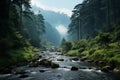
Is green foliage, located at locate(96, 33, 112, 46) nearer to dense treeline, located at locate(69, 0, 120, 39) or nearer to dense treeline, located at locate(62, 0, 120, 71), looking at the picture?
dense treeline, located at locate(62, 0, 120, 71)

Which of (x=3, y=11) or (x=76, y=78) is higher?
(x=3, y=11)

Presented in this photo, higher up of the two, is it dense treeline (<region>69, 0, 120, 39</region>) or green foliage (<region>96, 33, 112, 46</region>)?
dense treeline (<region>69, 0, 120, 39</region>)

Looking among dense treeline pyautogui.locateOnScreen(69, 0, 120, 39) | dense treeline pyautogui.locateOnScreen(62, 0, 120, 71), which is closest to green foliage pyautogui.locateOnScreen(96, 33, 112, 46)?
dense treeline pyautogui.locateOnScreen(62, 0, 120, 71)

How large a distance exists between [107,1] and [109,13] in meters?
4.69

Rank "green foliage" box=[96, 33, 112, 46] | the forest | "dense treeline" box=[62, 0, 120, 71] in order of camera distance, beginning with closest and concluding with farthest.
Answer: the forest, "dense treeline" box=[62, 0, 120, 71], "green foliage" box=[96, 33, 112, 46]

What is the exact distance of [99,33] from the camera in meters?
57.5

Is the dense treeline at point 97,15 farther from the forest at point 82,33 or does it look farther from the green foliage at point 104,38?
the green foliage at point 104,38

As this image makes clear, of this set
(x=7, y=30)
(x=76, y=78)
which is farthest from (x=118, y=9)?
(x=76, y=78)

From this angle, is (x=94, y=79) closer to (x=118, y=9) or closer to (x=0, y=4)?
(x=0, y=4)

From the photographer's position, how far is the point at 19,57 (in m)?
48.0

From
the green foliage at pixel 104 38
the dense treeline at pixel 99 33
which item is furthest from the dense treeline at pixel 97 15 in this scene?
the green foliage at pixel 104 38

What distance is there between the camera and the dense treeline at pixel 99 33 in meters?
47.9

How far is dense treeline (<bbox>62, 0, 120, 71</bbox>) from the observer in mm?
47909

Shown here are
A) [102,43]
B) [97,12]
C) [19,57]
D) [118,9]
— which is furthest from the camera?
[97,12]
